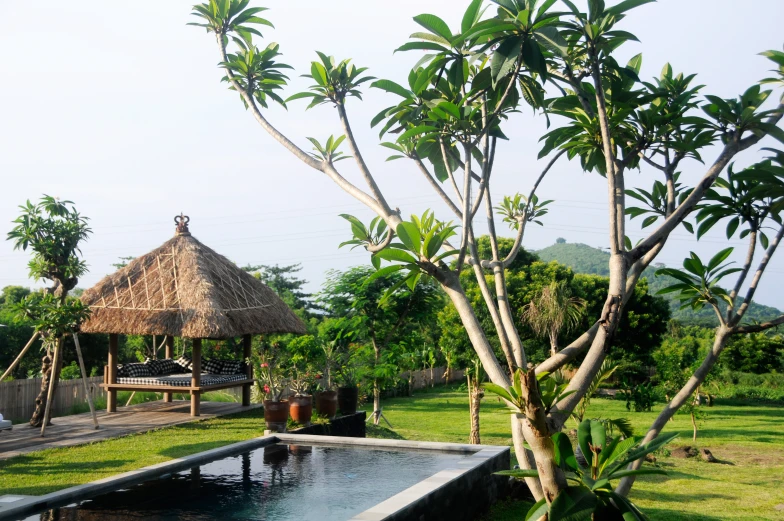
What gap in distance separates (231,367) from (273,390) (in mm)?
4022

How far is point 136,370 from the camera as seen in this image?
12.8 meters

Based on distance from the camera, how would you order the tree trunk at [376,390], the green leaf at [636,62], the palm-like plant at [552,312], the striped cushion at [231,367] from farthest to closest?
the palm-like plant at [552,312] → the striped cushion at [231,367] → the tree trunk at [376,390] → the green leaf at [636,62]

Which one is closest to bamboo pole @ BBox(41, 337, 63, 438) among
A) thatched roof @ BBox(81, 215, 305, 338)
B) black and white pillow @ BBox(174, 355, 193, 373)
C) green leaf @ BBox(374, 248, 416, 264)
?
thatched roof @ BBox(81, 215, 305, 338)

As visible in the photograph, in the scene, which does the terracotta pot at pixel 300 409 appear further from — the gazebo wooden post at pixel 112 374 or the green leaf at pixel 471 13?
the green leaf at pixel 471 13

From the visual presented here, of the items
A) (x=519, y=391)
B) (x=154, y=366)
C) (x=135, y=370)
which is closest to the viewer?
(x=519, y=391)

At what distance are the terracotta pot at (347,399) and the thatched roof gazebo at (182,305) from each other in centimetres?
223

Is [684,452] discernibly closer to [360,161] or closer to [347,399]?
[347,399]

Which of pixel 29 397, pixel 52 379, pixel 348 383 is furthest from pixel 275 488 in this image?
pixel 29 397

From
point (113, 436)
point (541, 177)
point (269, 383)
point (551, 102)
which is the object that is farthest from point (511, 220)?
point (113, 436)

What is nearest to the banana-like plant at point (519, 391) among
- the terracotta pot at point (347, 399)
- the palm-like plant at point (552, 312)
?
the terracotta pot at point (347, 399)

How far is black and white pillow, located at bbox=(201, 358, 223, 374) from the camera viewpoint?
46.3ft

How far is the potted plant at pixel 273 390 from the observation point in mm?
9758

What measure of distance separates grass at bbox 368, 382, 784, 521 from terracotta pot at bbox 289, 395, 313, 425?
5.45 feet

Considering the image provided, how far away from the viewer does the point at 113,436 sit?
396 inches
